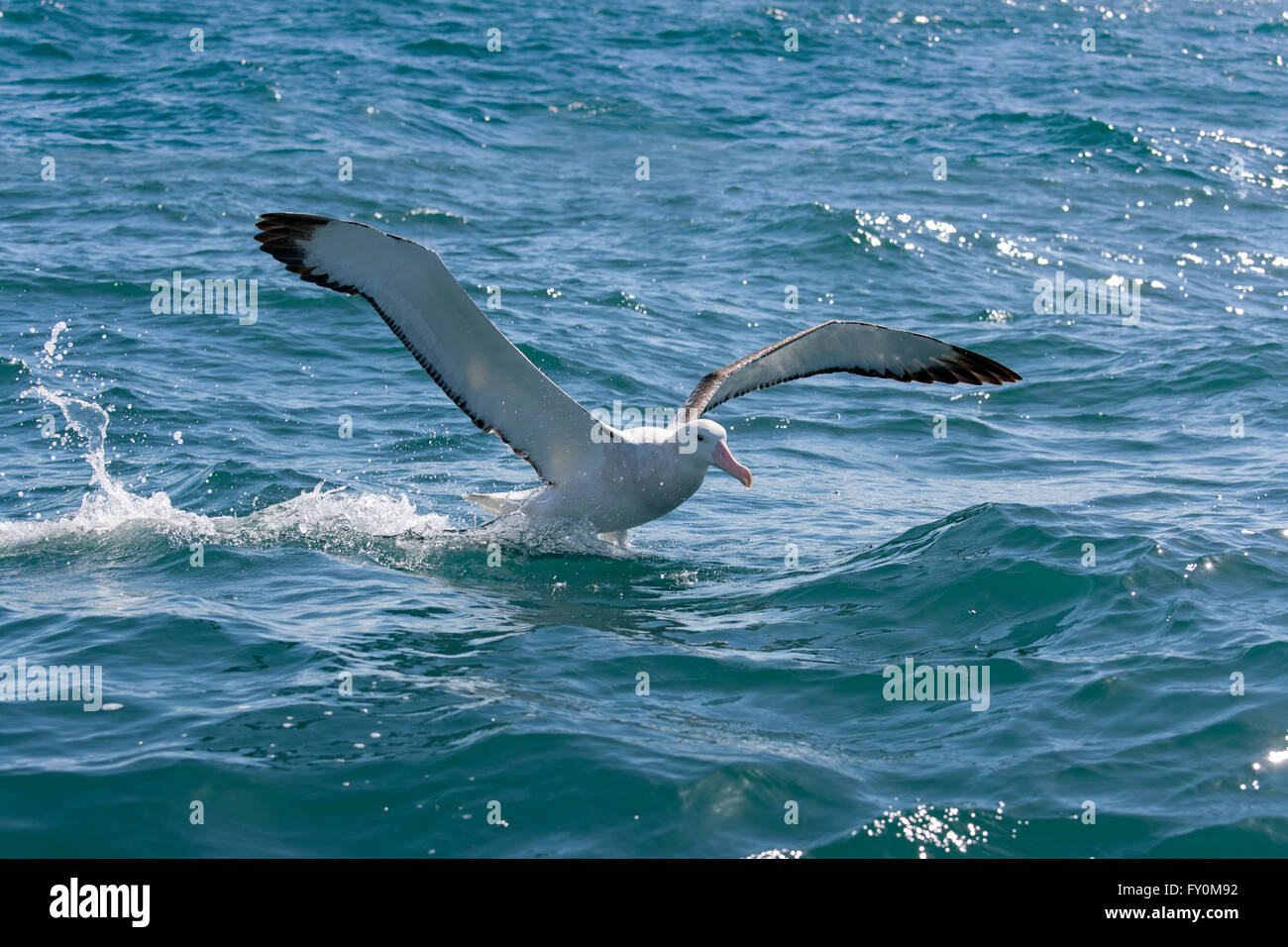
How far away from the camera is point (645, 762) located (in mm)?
6805

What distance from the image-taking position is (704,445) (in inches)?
389

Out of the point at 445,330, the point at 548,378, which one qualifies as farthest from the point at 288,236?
the point at 548,378

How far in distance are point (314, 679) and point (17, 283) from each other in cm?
1096

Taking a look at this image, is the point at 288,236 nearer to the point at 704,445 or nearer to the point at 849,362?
the point at 704,445

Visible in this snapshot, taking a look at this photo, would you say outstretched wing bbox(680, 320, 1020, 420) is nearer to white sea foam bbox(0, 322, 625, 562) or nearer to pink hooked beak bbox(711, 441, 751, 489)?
pink hooked beak bbox(711, 441, 751, 489)

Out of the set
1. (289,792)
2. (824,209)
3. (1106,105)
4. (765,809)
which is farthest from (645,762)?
(1106,105)

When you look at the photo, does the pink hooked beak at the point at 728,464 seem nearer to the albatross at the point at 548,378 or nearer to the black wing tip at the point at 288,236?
the albatross at the point at 548,378

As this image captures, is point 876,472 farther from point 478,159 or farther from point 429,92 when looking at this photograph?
point 429,92

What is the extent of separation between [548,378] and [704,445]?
1.25 metres

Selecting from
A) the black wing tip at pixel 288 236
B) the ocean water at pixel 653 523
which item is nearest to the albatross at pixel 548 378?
the black wing tip at pixel 288 236

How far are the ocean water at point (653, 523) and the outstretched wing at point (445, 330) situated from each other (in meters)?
0.90

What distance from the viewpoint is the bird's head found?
32.0 feet

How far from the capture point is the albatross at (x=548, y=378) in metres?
9.35

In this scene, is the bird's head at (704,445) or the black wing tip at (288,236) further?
the bird's head at (704,445)
